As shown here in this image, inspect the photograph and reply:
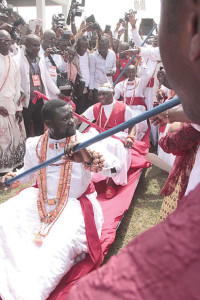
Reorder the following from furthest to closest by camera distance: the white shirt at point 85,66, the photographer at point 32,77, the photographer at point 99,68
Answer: the photographer at point 99,68
the white shirt at point 85,66
the photographer at point 32,77

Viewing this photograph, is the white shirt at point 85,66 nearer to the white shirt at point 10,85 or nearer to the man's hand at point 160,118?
the white shirt at point 10,85

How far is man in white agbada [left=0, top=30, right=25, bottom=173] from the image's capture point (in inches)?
181

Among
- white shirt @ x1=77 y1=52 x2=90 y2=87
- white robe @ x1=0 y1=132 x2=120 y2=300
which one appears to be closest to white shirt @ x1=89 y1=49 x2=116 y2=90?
white shirt @ x1=77 y1=52 x2=90 y2=87

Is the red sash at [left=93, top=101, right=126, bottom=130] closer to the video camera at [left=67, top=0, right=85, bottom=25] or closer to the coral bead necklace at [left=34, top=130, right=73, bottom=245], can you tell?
the coral bead necklace at [left=34, top=130, right=73, bottom=245]

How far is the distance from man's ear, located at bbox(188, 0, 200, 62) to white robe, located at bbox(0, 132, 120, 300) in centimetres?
205

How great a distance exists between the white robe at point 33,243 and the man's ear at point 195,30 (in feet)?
6.72

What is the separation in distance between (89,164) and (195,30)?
1811 millimetres

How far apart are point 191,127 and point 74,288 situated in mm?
1558

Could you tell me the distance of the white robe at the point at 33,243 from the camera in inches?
81.9

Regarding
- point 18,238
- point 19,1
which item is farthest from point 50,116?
point 19,1

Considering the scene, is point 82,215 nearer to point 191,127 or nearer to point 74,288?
point 191,127

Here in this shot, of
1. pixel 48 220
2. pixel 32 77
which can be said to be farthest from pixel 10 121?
pixel 48 220

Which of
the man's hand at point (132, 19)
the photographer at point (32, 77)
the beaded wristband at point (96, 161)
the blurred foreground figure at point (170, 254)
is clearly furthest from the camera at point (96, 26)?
the blurred foreground figure at point (170, 254)

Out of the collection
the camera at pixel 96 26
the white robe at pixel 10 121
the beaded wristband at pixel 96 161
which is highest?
the camera at pixel 96 26
